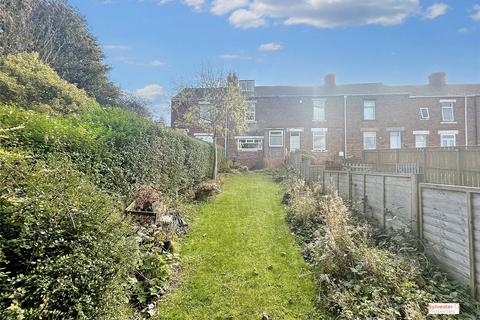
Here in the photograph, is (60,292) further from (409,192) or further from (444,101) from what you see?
(444,101)

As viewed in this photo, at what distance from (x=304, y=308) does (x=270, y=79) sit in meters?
29.5

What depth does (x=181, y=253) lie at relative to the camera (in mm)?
5727

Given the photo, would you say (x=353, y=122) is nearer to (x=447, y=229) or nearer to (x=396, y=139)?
(x=396, y=139)

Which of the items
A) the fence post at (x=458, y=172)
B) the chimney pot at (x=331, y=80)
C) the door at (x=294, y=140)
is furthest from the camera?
the chimney pot at (x=331, y=80)

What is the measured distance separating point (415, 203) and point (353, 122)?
23890 millimetres

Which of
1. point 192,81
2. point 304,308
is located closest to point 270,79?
point 192,81

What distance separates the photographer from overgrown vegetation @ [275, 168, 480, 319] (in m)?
3.53

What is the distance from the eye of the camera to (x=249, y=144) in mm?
28094

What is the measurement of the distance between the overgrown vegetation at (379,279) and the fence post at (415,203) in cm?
20

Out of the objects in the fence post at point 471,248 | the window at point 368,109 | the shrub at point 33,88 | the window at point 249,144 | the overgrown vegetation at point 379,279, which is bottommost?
the overgrown vegetation at point 379,279

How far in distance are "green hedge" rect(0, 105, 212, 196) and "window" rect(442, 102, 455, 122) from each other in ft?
89.4

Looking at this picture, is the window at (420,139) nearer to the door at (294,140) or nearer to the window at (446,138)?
the window at (446,138)

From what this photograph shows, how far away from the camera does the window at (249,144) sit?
2800 centimetres

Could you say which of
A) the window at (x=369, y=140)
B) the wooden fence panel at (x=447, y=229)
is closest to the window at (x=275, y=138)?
the window at (x=369, y=140)
